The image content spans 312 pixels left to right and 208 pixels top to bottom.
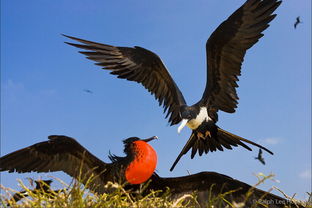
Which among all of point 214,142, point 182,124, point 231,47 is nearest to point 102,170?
point 182,124

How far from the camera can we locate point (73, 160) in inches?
149

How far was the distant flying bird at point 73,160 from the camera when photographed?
3309 mm

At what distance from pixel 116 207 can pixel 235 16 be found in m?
3.49

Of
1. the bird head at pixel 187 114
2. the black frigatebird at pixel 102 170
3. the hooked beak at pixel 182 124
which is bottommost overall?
the black frigatebird at pixel 102 170

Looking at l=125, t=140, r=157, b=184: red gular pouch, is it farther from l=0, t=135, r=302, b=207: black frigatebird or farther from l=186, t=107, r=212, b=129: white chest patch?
l=186, t=107, r=212, b=129: white chest patch

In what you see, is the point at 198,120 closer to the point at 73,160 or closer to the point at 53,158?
the point at 73,160

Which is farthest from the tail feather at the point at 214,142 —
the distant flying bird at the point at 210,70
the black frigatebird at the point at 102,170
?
the black frigatebird at the point at 102,170

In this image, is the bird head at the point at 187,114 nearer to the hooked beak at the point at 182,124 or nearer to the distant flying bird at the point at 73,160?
the hooked beak at the point at 182,124

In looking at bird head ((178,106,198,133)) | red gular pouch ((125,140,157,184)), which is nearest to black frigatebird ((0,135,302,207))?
red gular pouch ((125,140,157,184))

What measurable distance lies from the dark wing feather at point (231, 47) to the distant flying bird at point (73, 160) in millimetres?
2052

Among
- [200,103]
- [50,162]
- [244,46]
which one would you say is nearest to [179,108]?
[200,103]

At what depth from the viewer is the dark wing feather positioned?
505 cm

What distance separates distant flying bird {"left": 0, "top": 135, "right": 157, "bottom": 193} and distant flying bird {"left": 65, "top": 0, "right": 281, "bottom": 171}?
1.35m

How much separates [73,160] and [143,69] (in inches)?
86.7
